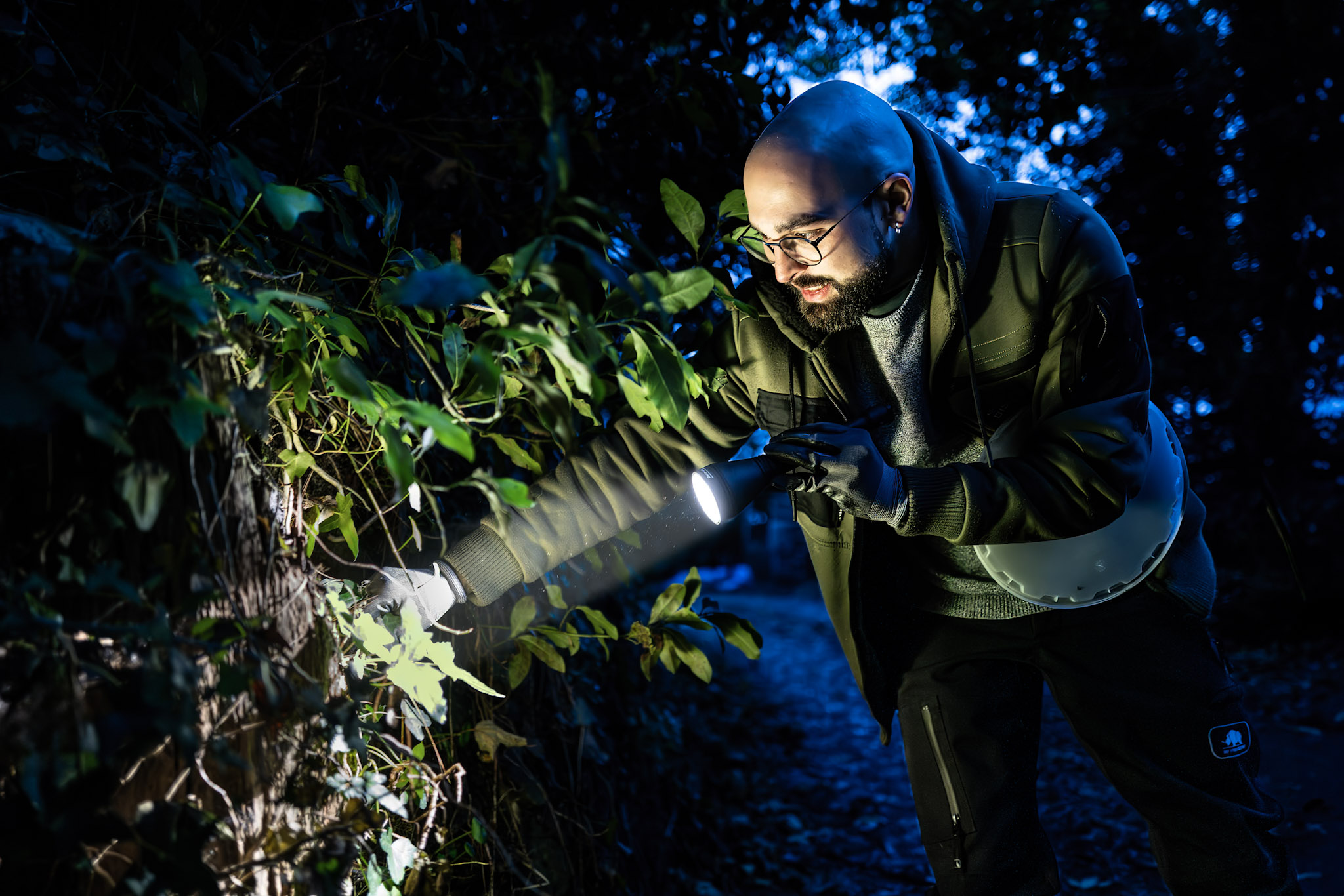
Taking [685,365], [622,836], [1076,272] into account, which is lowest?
[622,836]

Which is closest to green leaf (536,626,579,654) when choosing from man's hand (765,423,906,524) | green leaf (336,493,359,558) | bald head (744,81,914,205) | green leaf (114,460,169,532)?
green leaf (336,493,359,558)

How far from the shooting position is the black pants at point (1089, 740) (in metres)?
1.71

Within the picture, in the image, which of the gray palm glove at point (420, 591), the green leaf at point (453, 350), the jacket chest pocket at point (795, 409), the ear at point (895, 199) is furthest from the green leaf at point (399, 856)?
the ear at point (895, 199)

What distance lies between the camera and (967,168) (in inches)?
72.0

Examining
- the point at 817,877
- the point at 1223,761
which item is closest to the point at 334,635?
the point at 1223,761

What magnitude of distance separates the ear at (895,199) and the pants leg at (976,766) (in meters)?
0.94

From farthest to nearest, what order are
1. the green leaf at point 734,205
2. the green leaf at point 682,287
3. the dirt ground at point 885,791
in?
the dirt ground at point 885,791, the green leaf at point 734,205, the green leaf at point 682,287

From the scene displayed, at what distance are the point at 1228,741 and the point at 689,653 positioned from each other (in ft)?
3.67

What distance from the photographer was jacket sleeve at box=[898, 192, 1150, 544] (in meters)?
1.53

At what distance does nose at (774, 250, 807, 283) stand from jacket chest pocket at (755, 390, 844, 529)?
286mm

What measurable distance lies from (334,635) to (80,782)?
0.47m

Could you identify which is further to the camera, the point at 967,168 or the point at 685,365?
the point at 967,168

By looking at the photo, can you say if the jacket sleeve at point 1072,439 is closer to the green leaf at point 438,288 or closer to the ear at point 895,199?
the ear at point 895,199

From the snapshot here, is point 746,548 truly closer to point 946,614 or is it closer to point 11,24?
point 946,614
